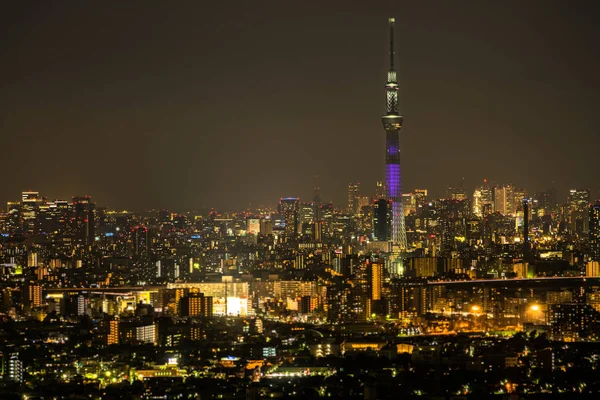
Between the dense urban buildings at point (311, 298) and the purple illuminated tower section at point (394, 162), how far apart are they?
0.06m

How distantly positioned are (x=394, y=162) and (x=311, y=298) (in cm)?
1323

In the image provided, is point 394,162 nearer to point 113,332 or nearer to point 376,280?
point 376,280

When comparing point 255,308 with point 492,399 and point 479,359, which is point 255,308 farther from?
point 492,399

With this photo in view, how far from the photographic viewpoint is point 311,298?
104 feet

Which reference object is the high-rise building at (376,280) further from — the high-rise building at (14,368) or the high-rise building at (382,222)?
the high-rise building at (382,222)

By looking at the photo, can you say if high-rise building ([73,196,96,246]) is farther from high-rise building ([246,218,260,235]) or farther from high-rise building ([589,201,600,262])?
high-rise building ([589,201,600,262])

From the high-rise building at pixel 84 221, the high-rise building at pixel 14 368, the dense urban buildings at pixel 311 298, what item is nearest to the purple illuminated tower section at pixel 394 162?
the dense urban buildings at pixel 311 298

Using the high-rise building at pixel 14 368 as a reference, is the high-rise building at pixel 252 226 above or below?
above

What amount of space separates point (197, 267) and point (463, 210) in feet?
39.8

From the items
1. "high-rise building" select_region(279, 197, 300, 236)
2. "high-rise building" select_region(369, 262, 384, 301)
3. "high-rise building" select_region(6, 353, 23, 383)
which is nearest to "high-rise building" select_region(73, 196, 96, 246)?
"high-rise building" select_region(279, 197, 300, 236)

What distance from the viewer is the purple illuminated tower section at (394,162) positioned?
42.9m

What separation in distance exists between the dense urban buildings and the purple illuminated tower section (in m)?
0.06

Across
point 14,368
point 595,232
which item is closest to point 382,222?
point 595,232

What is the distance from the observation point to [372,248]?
42.7m
